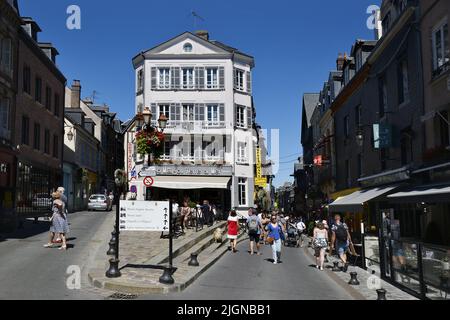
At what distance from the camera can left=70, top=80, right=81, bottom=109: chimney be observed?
4625 centimetres

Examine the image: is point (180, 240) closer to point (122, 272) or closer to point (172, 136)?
point (122, 272)

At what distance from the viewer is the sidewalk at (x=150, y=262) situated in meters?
9.38

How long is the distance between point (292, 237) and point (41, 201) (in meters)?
13.5

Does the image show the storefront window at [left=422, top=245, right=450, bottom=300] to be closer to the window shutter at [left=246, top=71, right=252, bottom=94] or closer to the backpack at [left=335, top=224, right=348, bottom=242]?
the backpack at [left=335, top=224, right=348, bottom=242]

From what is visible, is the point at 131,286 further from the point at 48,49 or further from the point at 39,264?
the point at 48,49

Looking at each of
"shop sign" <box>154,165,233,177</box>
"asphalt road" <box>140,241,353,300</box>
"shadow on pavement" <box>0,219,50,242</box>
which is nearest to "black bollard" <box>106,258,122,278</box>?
"asphalt road" <box>140,241,353,300</box>

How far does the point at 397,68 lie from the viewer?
19484mm

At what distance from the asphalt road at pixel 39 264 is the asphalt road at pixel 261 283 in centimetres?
171

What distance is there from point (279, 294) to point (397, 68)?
13004mm

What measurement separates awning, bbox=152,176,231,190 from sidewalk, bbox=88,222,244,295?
11.9m

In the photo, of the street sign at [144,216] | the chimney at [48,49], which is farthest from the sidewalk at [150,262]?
the chimney at [48,49]

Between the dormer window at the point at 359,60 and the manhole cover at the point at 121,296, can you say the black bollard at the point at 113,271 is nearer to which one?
the manhole cover at the point at 121,296

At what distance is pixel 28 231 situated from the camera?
18.3m
